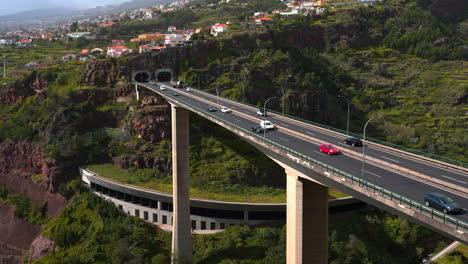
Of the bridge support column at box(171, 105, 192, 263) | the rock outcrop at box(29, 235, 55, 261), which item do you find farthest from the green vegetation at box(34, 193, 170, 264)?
the bridge support column at box(171, 105, 192, 263)

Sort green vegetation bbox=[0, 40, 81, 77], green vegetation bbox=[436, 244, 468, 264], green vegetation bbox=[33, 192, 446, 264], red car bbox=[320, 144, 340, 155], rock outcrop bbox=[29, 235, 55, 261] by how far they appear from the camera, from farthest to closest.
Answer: green vegetation bbox=[0, 40, 81, 77] → rock outcrop bbox=[29, 235, 55, 261] → green vegetation bbox=[33, 192, 446, 264] → green vegetation bbox=[436, 244, 468, 264] → red car bbox=[320, 144, 340, 155]

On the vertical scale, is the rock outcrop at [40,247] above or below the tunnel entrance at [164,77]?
below

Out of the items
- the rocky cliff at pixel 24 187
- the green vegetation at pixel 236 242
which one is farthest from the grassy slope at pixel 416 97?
the rocky cliff at pixel 24 187

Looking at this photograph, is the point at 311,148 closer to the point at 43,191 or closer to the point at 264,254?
the point at 264,254

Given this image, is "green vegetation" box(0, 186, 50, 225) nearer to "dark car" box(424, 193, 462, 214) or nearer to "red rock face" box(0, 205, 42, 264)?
"red rock face" box(0, 205, 42, 264)

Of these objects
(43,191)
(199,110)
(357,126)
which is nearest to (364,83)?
(357,126)

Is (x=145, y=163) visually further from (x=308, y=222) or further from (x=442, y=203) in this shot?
(x=442, y=203)

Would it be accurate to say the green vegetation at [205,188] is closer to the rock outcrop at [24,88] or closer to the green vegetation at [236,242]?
the green vegetation at [236,242]
